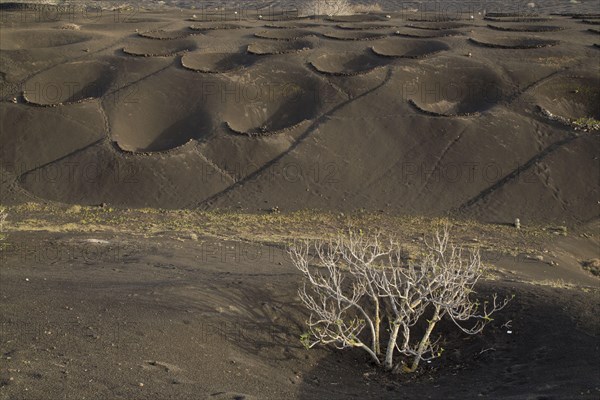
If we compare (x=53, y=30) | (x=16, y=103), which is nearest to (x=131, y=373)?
(x=16, y=103)

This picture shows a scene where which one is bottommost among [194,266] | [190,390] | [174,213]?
[174,213]

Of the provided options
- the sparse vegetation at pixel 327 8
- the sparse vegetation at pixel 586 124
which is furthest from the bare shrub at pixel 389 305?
the sparse vegetation at pixel 327 8

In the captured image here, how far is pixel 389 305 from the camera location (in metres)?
10.7

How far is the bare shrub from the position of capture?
29.1ft

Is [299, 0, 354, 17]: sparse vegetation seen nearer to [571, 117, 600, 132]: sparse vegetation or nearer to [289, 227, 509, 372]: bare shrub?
[571, 117, 600, 132]: sparse vegetation

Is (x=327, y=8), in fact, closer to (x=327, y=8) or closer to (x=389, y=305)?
(x=327, y=8)

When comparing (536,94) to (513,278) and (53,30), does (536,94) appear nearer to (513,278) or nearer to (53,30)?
(513,278)

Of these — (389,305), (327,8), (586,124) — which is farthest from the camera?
(327,8)

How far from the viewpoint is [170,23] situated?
88.8 feet

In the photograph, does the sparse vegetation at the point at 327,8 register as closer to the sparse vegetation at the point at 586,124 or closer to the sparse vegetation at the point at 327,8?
the sparse vegetation at the point at 327,8

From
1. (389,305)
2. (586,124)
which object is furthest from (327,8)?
(389,305)

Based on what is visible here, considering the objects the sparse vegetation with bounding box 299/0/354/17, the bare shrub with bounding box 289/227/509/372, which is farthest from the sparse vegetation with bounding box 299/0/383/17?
the bare shrub with bounding box 289/227/509/372

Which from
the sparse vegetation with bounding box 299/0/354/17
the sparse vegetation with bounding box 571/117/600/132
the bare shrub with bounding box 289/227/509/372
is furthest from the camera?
the sparse vegetation with bounding box 299/0/354/17

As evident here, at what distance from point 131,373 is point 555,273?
8636 millimetres
